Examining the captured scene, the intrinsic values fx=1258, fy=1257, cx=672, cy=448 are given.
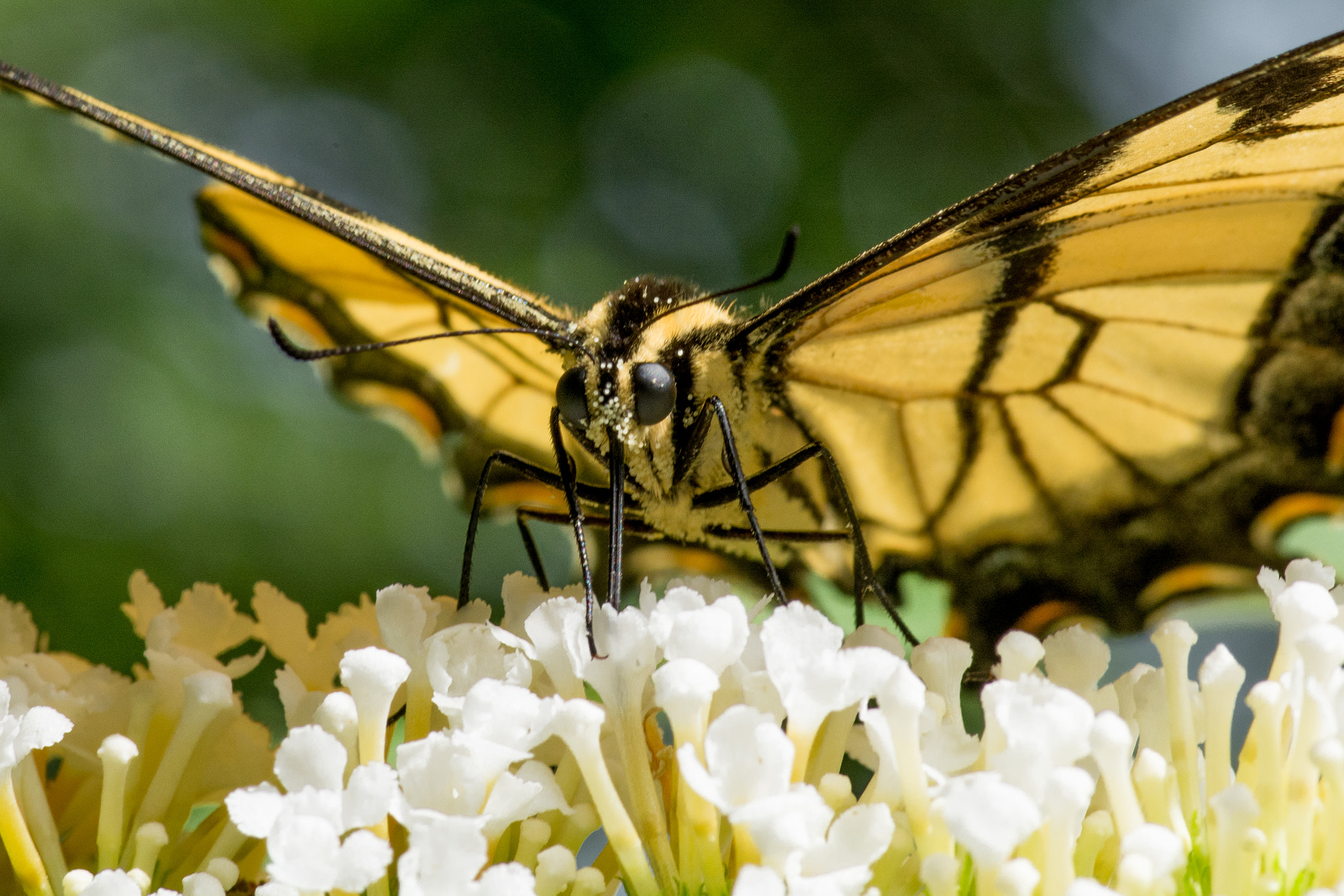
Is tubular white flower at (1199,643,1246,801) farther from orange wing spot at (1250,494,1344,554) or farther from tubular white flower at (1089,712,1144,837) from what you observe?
orange wing spot at (1250,494,1344,554)

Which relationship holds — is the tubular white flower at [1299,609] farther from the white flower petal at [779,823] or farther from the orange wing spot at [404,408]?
the orange wing spot at [404,408]

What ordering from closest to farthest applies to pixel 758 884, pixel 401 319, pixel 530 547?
pixel 758 884
pixel 530 547
pixel 401 319

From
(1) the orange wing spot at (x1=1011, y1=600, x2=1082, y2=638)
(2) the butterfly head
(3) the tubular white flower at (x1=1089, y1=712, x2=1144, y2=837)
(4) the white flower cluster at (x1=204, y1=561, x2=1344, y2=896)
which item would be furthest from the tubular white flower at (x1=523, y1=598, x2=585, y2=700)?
(1) the orange wing spot at (x1=1011, y1=600, x2=1082, y2=638)

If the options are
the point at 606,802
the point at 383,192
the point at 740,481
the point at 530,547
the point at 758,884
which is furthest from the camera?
the point at 383,192

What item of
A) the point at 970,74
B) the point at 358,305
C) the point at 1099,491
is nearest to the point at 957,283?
the point at 1099,491

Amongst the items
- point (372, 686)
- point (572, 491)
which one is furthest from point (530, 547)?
point (372, 686)

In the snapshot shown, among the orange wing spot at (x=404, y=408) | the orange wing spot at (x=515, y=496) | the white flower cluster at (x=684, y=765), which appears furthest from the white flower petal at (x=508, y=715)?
the orange wing spot at (x=404, y=408)

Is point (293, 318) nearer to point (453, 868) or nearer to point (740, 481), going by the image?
point (740, 481)
